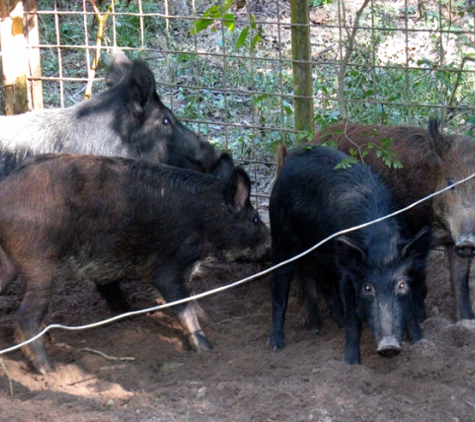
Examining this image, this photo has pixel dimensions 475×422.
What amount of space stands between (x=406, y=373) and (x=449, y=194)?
133cm

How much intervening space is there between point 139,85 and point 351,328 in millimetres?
2548

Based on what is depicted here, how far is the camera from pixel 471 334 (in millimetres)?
5012

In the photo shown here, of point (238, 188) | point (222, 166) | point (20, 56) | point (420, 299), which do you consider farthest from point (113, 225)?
point (20, 56)

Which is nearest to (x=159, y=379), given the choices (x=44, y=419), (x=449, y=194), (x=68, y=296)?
(x=44, y=419)

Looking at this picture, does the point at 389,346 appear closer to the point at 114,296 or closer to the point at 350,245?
the point at 350,245

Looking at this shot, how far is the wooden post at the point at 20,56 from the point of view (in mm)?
7102

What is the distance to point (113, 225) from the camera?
523 centimetres

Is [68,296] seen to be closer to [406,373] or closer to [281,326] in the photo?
[281,326]

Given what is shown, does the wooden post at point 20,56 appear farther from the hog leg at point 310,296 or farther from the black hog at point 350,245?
the hog leg at point 310,296

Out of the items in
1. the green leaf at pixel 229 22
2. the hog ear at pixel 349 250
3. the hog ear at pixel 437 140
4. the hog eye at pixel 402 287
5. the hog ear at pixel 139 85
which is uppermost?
the green leaf at pixel 229 22

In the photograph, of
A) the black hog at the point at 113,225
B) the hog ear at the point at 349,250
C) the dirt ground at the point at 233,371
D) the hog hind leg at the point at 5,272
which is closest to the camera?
the dirt ground at the point at 233,371

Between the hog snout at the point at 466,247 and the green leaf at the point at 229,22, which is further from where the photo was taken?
the green leaf at the point at 229,22

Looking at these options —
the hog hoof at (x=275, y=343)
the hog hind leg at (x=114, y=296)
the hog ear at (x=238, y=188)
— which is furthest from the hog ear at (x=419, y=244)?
the hog hind leg at (x=114, y=296)

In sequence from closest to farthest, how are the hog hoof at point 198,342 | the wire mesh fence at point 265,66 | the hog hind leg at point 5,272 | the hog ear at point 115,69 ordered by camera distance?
the hog hind leg at point 5,272
the hog hoof at point 198,342
the hog ear at point 115,69
the wire mesh fence at point 265,66
